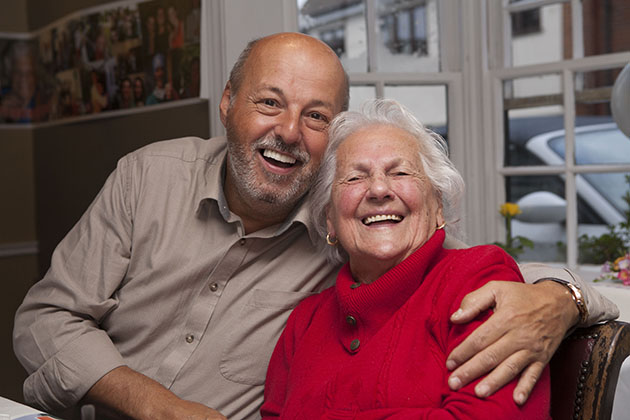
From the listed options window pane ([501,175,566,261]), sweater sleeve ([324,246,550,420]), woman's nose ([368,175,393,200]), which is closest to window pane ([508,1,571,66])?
window pane ([501,175,566,261])

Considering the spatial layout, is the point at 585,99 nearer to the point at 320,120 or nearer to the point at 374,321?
the point at 320,120

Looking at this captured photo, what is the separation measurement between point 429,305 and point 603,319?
1.18ft

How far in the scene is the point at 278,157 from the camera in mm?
1935

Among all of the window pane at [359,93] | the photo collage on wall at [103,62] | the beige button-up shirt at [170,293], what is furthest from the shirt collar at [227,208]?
the window pane at [359,93]

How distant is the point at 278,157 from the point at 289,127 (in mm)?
90

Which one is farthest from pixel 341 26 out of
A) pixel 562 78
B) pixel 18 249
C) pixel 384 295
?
pixel 18 249

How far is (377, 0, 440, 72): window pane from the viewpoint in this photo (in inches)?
124

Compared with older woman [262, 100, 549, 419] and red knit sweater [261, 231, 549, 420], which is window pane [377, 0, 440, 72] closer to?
older woman [262, 100, 549, 419]

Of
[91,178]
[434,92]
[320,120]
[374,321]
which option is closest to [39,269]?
[91,178]

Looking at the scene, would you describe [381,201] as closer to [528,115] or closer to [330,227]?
[330,227]

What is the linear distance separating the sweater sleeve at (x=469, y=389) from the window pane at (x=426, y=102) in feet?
5.69

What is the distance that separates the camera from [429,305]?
147 centimetres

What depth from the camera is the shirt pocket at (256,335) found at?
189cm

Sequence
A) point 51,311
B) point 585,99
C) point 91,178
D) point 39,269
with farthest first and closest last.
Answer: point 39,269 < point 91,178 < point 585,99 < point 51,311
